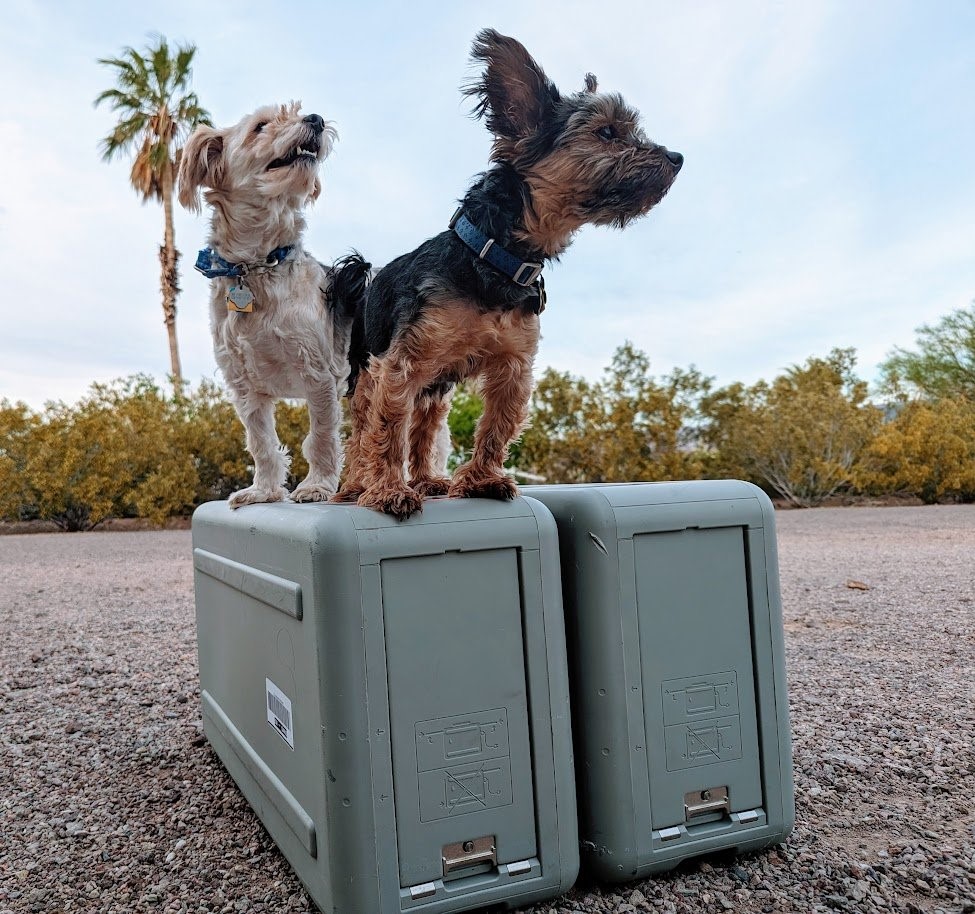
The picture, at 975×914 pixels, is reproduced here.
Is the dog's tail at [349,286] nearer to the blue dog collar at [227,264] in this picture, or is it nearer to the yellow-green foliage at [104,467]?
the blue dog collar at [227,264]

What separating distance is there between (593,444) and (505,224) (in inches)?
519

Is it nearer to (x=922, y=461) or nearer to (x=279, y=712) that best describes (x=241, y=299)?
(x=279, y=712)

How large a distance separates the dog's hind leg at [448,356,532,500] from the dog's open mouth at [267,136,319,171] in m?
1.02

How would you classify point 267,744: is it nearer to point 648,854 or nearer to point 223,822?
point 223,822

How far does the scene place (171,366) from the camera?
763 inches

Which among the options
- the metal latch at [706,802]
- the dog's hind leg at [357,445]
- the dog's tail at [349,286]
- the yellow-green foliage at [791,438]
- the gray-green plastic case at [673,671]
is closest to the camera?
the gray-green plastic case at [673,671]

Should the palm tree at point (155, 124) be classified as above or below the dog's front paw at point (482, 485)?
above

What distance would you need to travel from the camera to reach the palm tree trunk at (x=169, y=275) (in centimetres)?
1841

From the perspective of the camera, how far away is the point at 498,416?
2.56m

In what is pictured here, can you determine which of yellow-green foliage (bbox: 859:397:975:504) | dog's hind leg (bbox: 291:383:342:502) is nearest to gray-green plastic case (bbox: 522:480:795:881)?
dog's hind leg (bbox: 291:383:342:502)

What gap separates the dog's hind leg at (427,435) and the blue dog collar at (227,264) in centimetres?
79

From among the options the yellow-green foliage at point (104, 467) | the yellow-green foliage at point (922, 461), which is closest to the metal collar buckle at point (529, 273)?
the yellow-green foliage at point (104, 467)

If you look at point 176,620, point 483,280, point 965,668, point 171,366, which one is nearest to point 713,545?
point 483,280

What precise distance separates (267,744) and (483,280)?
1.53 m
